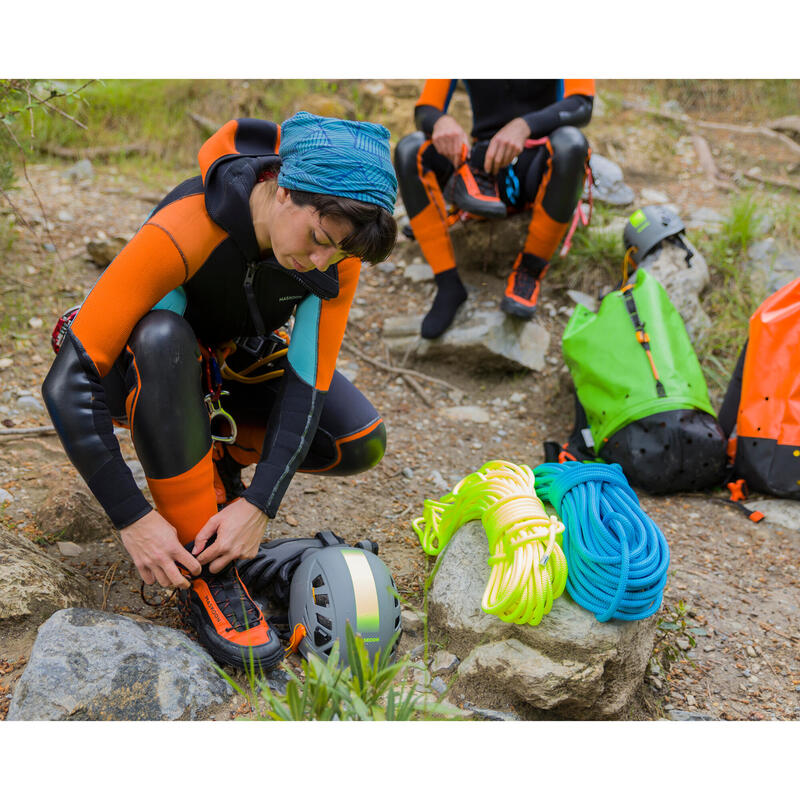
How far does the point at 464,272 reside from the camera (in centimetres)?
402

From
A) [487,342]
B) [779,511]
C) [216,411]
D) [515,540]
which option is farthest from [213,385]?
[779,511]

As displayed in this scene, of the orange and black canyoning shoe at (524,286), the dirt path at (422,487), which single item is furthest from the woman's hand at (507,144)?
the dirt path at (422,487)

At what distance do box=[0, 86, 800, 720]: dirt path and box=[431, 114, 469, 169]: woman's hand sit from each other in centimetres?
70

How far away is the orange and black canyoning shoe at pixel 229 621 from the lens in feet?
→ 5.63

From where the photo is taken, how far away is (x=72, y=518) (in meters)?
2.21

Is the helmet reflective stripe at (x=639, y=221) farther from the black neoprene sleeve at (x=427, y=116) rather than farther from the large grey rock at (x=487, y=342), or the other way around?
the black neoprene sleeve at (x=427, y=116)

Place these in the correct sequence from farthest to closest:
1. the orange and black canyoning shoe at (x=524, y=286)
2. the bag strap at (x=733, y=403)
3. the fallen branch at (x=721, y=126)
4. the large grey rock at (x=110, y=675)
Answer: the fallen branch at (x=721, y=126) < the orange and black canyoning shoe at (x=524, y=286) < the bag strap at (x=733, y=403) < the large grey rock at (x=110, y=675)

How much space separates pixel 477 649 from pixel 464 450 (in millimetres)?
1436

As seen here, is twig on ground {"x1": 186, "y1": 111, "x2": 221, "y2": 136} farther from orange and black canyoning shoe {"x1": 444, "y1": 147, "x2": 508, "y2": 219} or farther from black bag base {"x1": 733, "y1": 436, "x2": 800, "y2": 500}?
black bag base {"x1": 733, "y1": 436, "x2": 800, "y2": 500}

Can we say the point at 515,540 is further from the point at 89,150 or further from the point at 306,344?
the point at 89,150

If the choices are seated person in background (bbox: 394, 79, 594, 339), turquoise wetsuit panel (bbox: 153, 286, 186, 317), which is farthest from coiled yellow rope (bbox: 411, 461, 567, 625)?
seated person in background (bbox: 394, 79, 594, 339)

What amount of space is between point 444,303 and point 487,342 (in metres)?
0.30

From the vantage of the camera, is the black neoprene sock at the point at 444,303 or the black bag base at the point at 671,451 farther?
the black neoprene sock at the point at 444,303

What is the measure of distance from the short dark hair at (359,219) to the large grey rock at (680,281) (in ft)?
8.27
